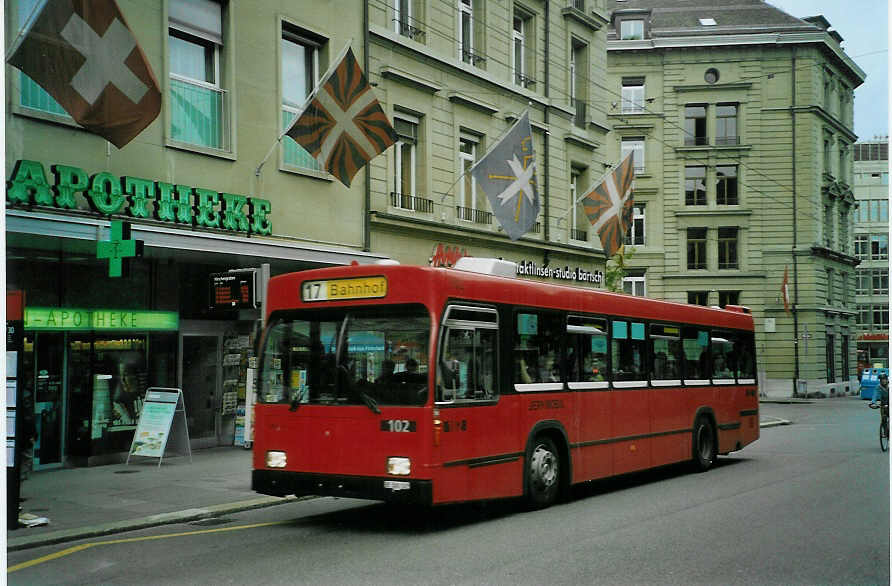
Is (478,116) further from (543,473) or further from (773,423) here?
(543,473)

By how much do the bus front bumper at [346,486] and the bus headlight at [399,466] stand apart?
6 cm

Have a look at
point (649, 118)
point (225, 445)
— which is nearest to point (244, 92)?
point (225, 445)

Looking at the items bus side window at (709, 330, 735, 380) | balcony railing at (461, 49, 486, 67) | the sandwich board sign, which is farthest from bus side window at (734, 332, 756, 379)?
balcony railing at (461, 49, 486, 67)

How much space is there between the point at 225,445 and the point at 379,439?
30.9ft

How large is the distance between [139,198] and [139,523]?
619 centimetres

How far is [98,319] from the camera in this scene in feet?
51.3

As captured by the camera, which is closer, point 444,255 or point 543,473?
point 543,473

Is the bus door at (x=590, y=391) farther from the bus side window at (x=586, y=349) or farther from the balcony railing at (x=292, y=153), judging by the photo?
the balcony railing at (x=292, y=153)

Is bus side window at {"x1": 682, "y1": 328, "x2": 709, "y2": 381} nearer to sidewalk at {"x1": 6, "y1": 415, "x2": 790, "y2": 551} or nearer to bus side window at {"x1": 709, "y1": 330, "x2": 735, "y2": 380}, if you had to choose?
bus side window at {"x1": 709, "y1": 330, "x2": 735, "y2": 380}

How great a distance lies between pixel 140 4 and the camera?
51.1 feet

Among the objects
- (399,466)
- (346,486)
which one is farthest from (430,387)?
(346,486)

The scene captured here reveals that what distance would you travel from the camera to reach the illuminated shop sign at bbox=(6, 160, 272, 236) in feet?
44.4

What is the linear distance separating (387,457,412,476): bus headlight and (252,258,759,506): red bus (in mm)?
13

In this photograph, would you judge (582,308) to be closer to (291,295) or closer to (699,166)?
(291,295)
